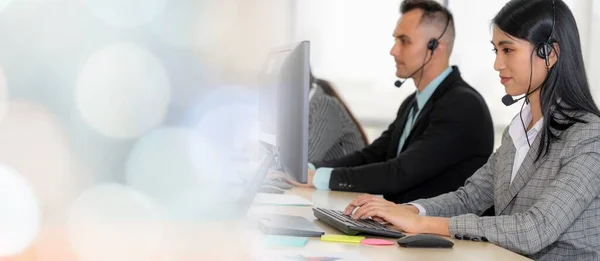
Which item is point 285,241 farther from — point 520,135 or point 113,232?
point 113,232

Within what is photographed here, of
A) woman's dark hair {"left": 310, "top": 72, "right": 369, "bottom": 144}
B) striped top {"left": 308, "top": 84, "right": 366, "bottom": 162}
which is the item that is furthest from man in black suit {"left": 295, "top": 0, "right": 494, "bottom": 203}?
woman's dark hair {"left": 310, "top": 72, "right": 369, "bottom": 144}

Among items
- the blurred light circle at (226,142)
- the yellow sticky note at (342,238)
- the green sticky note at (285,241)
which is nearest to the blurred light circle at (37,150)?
the blurred light circle at (226,142)

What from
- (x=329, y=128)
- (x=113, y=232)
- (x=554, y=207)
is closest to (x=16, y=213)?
(x=113, y=232)

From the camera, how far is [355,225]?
1418 mm

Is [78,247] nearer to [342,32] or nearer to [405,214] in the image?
[405,214]

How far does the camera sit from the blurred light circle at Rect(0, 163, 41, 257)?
18.0 inches

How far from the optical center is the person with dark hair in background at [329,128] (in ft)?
9.40

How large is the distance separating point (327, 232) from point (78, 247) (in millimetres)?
1028

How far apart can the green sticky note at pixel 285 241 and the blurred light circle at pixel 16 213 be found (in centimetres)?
54

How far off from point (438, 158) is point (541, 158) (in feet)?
2.46

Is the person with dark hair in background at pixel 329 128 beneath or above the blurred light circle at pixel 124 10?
beneath

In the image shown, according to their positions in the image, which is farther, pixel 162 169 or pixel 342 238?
pixel 162 169

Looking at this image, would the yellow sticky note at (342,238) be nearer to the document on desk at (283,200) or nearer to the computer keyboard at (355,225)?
the computer keyboard at (355,225)

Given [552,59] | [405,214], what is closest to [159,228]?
[405,214]
